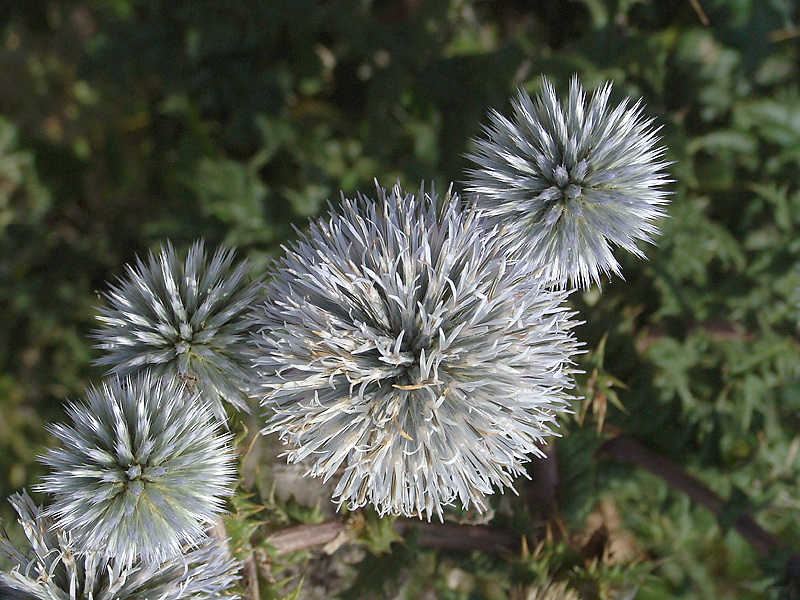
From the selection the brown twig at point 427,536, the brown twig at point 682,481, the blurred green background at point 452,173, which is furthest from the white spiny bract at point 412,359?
the brown twig at point 682,481

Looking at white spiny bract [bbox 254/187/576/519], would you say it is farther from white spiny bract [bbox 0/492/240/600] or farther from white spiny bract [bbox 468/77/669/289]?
white spiny bract [bbox 0/492/240/600]

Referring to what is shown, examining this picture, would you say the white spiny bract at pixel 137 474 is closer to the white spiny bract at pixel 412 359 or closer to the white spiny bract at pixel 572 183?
the white spiny bract at pixel 412 359

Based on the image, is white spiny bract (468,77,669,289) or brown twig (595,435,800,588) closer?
white spiny bract (468,77,669,289)

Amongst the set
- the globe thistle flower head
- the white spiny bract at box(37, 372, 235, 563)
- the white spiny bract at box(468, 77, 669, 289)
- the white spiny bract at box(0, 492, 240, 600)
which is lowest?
the white spiny bract at box(0, 492, 240, 600)

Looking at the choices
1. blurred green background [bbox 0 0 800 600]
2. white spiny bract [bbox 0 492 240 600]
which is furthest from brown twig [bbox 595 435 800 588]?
white spiny bract [bbox 0 492 240 600]

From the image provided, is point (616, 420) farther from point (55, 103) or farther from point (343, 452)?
point (55, 103)

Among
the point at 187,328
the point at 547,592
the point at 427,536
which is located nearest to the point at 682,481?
the point at 547,592
